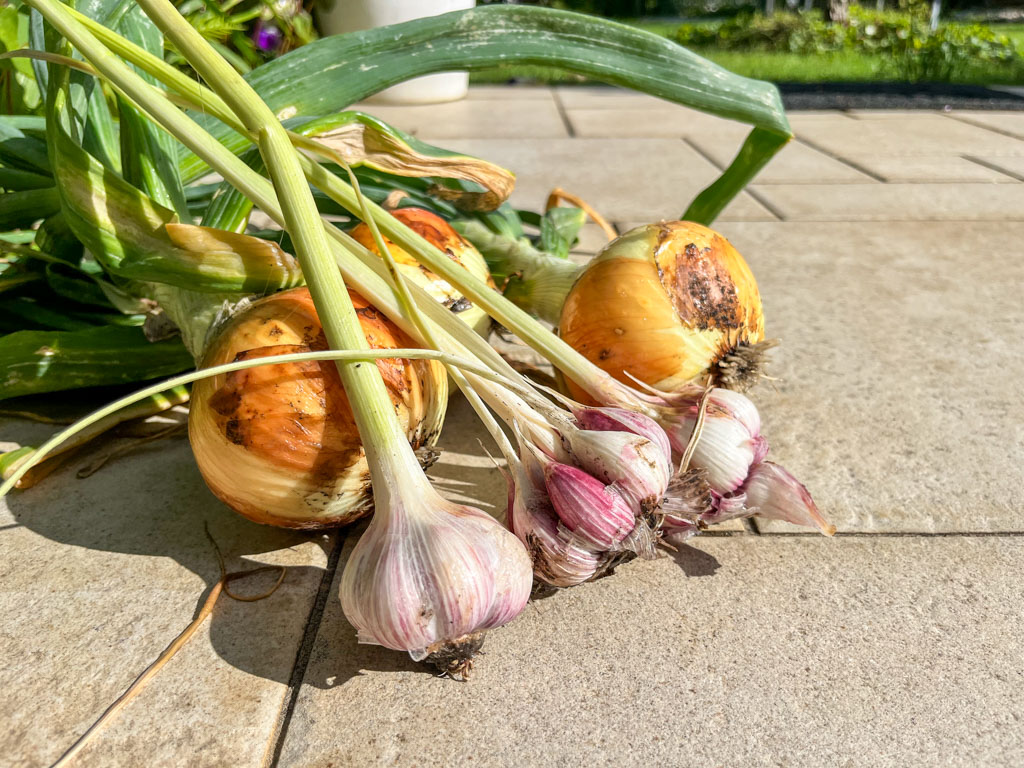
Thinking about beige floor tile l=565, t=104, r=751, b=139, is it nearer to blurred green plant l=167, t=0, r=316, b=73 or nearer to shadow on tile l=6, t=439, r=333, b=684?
blurred green plant l=167, t=0, r=316, b=73

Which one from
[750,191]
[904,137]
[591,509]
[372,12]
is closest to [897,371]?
[591,509]

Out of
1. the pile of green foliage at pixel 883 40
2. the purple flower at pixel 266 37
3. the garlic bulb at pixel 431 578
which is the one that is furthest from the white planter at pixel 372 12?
the pile of green foliage at pixel 883 40

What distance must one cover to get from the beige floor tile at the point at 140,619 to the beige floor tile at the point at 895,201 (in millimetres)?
2530

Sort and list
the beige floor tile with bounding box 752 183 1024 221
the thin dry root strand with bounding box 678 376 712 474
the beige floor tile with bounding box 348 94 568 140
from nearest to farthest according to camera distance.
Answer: the thin dry root strand with bounding box 678 376 712 474 < the beige floor tile with bounding box 752 183 1024 221 < the beige floor tile with bounding box 348 94 568 140

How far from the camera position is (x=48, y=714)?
108 cm

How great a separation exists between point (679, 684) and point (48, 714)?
2.57 ft

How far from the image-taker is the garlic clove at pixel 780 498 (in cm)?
125

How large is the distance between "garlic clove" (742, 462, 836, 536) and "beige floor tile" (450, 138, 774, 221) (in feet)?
6.46

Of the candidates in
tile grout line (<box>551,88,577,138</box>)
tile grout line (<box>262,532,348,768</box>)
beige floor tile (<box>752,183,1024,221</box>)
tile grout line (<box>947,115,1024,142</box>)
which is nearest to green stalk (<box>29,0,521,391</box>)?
tile grout line (<box>262,532,348,768</box>)

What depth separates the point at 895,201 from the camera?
3.48 m

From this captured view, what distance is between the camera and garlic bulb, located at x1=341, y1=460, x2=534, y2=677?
1.01m

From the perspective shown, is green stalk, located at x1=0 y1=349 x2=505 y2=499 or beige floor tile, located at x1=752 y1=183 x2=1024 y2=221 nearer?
green stalk, located at x1=0 y1=349 x2=505 y2=499

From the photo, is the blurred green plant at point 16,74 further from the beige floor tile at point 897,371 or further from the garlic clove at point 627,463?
the beige floor tile at point 897,371

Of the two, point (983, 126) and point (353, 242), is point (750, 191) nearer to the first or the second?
point (983, 126)
